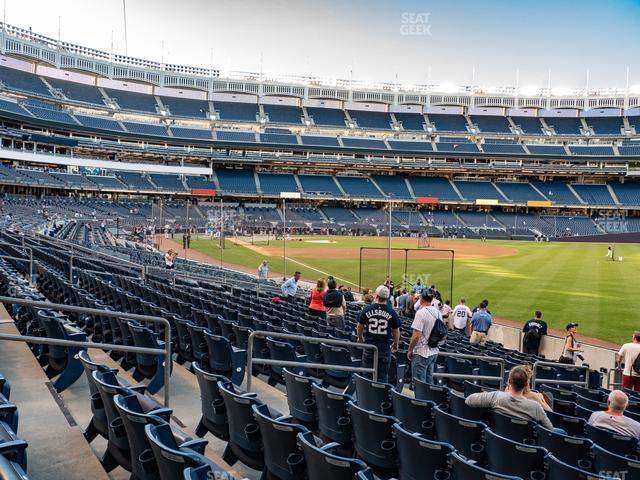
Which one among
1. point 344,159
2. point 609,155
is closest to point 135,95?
point 344,159

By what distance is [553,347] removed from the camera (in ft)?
48.5

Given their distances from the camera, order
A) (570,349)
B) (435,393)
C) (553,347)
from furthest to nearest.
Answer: (553,347) < (570,349) < (435,393)

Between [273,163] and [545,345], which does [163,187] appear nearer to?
[273,163]

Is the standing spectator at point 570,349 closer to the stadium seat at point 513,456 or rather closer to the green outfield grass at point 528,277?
the green outfield grass at point 528,277

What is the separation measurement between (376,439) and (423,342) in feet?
11.5

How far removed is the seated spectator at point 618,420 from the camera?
5531 millimetres

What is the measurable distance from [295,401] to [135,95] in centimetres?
8019

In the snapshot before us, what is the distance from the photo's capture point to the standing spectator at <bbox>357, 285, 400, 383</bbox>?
791cm

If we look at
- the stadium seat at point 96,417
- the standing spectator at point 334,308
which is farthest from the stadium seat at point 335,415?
the standing spectator at point 334,308

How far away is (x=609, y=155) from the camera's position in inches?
3115

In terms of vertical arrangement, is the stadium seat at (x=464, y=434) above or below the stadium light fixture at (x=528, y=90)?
below

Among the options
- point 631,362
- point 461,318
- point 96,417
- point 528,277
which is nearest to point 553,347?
point 461,318

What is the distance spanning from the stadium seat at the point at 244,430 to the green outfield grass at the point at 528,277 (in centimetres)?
1695

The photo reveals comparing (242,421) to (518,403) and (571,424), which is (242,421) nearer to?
(518,403)
